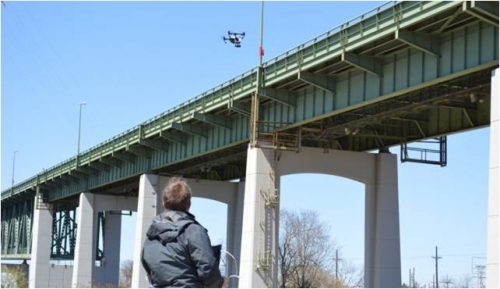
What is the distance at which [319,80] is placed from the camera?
4256 centimetres

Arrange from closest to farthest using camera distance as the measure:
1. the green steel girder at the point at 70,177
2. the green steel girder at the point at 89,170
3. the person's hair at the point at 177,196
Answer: the person's hair at the point at 177,196 < the green steel girder at the point at 89,170 < the green steel girder at the point at 70,177

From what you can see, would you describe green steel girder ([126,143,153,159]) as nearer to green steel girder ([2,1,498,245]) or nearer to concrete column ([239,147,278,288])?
green steel girder ([2,1,498,245])

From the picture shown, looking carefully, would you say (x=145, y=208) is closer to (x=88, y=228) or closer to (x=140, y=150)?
(x=140, y=150)

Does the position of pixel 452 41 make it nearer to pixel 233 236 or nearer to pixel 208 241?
pixel 208 241

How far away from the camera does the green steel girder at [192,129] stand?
5638cm

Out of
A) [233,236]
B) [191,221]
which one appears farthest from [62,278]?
[191,221]

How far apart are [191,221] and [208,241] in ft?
0.71

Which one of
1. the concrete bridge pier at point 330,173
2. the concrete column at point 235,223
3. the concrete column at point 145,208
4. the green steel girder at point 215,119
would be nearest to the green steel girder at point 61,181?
the concrete column at point 145,208

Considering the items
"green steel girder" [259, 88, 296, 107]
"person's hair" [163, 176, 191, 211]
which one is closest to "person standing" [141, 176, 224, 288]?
"person's hair" [163, 176, 191, 211]

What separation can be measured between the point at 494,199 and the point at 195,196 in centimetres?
3840

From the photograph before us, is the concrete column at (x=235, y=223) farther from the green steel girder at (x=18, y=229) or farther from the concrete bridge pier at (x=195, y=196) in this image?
the green steel girder at (x=18, y=229)

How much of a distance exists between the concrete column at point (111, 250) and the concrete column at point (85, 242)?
23.9 ft

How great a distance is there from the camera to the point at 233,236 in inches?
2606

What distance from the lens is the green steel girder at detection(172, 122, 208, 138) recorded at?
56.4 meters
